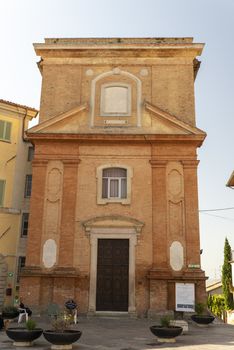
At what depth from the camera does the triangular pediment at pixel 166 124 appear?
66.3 ft

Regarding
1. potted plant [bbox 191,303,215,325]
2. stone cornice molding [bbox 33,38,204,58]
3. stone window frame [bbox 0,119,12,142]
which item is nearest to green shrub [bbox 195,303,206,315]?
potted plant [bbox 191,303,215,325]

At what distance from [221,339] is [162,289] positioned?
5.61 metres

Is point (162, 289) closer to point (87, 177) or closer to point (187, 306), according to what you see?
point (187, 306)

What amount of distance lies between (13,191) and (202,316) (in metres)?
12.2

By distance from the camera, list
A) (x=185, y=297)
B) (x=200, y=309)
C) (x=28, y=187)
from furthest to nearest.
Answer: (x=28, y=187) < (x=200, y=309) < (x=185, y=297)

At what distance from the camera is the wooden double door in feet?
60.6

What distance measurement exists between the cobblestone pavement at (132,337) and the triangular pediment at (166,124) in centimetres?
900

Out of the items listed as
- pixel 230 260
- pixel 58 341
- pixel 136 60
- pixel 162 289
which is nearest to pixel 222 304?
pixel 230 260

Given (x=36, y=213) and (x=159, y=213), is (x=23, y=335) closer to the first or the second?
(x=36, y=213)

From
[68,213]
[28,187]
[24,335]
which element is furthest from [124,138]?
[24,335]

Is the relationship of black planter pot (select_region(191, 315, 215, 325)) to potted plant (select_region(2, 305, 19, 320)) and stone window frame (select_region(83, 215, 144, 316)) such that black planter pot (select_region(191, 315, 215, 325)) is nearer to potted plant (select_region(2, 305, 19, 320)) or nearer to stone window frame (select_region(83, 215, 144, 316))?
stone window frame (select_region(83, 215, 144, 316))

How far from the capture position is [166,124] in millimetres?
20625

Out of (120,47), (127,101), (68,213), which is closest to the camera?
(68,213)

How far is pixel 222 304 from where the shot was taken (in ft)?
131
